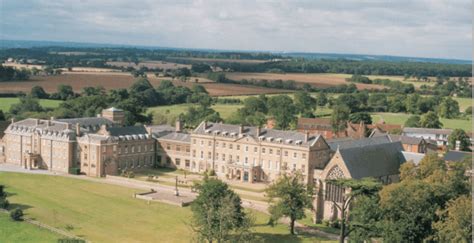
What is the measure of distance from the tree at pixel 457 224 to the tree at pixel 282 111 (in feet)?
224

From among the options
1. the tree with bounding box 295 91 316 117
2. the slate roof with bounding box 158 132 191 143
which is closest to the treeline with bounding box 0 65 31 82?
the tree with bounding box 295 91 316 117

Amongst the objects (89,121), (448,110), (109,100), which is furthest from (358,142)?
(448,110)

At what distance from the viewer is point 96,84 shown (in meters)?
168

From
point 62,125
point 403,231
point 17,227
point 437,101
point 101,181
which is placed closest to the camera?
point 403,231

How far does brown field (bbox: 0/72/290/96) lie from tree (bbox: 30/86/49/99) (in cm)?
517

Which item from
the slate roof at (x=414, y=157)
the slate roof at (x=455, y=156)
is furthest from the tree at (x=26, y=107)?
the slate roof at (x=455, y=156)

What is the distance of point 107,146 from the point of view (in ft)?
268

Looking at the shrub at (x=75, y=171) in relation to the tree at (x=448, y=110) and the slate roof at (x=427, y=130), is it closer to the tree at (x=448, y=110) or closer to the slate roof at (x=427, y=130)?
the slate roof at (x=427, y=130)

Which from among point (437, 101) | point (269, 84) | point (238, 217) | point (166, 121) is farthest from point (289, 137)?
point (269, 84)

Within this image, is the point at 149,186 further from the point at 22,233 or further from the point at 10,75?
the point at 10,75

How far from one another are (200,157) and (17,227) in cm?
3405

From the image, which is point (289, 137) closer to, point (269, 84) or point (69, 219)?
point (69, 219)

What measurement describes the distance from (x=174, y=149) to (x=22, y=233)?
1436 inches

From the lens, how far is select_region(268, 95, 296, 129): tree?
116312 millimetres
